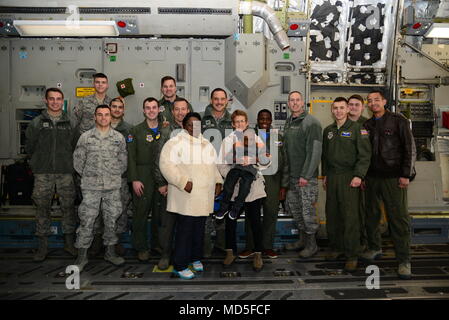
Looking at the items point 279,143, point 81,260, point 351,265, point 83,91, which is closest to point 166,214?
point 81,260

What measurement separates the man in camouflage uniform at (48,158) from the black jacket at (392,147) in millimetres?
3440

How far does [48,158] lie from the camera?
375 centimetres

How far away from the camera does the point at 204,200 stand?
306cm

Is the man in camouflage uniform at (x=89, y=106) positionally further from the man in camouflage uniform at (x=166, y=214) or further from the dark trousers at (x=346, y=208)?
the dark trousers at (x=346, y=208)

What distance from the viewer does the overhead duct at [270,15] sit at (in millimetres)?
4488

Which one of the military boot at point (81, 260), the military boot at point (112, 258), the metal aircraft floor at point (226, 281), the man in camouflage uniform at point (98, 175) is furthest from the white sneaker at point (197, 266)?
the military boot at point (81, 260)

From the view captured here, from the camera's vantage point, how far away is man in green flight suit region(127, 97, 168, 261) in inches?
137

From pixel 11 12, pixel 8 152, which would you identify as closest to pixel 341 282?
pixel 8 152

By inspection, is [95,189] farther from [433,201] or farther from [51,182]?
[433,201]

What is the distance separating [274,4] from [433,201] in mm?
3767

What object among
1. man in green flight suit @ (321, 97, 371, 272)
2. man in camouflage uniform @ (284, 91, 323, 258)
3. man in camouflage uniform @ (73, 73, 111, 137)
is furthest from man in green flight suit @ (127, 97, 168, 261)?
man in green flight suit @ (321, 97, 371, 272)

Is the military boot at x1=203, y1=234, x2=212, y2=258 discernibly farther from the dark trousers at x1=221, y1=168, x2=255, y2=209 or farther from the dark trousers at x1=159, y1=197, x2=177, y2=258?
the dark trousers at x1=221, y1=168, x2=255, y2=209

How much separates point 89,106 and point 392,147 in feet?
11.5

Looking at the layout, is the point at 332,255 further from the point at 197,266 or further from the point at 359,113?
the point at 359,113
